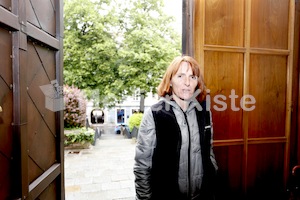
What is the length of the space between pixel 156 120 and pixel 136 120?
1005 centimetres

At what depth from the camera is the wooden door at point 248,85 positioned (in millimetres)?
2385

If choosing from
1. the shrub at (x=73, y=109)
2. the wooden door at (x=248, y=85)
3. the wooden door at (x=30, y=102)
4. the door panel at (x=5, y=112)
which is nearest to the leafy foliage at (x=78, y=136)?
the shrub at (x=73, y=109)

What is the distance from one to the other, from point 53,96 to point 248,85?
2.06 meters

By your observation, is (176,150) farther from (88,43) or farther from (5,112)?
(88,43)

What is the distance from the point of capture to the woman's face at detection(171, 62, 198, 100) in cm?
185

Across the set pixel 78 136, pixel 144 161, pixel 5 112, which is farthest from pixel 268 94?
pixel 78 136

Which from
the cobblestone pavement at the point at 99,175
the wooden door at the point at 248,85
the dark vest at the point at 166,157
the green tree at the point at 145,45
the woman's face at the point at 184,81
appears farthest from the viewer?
the green tree at the point at 145,45

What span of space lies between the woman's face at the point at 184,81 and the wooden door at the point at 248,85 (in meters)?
0.51

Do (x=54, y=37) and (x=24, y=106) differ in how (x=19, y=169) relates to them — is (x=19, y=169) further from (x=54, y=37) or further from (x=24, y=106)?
(x=54, y=37)

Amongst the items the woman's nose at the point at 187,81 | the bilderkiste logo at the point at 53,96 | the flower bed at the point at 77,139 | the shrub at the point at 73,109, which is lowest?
the flower bed at the point at 77,139

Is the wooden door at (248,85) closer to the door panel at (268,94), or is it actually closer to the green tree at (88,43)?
the door panel at (268,94)

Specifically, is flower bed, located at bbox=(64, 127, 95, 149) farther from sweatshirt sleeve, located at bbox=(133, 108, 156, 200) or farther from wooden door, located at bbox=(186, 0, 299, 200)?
sweatshirt sleeve, located at bbox=(133, 108, 156, 200)

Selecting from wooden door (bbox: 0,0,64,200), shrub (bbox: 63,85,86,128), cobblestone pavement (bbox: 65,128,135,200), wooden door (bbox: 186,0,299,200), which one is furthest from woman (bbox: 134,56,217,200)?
shrub (bbox: 63,85,86,128)

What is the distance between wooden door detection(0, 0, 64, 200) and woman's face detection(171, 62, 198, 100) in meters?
1.16
